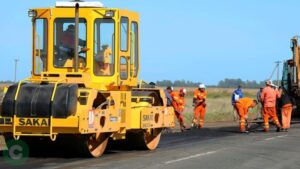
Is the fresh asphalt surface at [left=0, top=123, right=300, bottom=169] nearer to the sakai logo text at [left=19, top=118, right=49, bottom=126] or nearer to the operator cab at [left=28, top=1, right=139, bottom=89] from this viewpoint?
the sakai logo text at [left=19, top=118, right=49, bottom=126]

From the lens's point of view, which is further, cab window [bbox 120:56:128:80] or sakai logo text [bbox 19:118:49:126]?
cab window [bbox 120:56:128:80]

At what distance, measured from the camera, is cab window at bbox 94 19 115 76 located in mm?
13906

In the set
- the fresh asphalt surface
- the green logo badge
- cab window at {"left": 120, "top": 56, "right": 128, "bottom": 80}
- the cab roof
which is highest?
the cab roof

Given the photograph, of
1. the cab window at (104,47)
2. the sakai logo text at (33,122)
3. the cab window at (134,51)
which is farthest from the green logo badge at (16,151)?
the cab window at (134,51)

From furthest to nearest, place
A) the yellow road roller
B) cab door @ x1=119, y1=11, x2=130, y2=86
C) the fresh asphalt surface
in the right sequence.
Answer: cab door @ x1=119, y1=11, x2=130, y2=86, the yellow road roller, the fresh asphalt surface

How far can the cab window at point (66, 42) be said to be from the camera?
45.5 ft

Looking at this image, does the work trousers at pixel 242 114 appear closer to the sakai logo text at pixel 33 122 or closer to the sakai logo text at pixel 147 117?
the sakai logo text at pixel 147 117

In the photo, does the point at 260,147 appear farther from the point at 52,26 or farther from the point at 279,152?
the point at 52,26

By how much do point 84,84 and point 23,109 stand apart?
1.39m

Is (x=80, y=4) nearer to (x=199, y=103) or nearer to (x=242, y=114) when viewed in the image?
(x=242, y=114)

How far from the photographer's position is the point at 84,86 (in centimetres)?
1298

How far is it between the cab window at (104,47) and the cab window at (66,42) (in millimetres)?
281

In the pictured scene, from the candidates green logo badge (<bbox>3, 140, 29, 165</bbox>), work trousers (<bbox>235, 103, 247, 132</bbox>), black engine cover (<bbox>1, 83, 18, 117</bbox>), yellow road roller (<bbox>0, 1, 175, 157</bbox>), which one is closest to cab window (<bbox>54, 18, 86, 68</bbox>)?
yellow road roller (<bbox>0, 1, 175, 157</bbox>)

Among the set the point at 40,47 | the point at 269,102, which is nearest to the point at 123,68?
the point at 40,47
